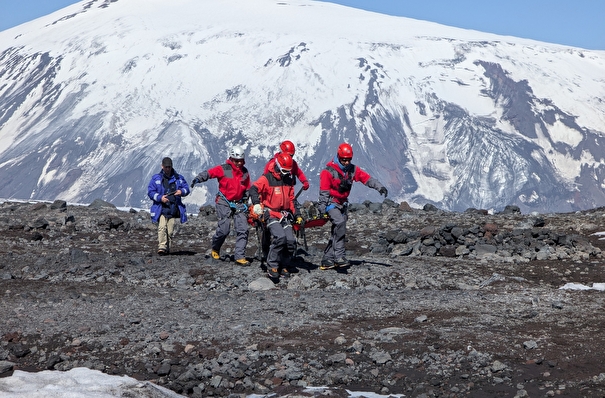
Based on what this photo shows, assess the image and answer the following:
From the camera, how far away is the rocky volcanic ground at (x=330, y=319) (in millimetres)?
8453

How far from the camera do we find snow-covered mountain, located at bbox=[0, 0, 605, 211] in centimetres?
10888

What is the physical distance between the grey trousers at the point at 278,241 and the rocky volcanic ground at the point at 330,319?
1.18 feet

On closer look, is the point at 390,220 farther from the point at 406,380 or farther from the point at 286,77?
the point at 286,77

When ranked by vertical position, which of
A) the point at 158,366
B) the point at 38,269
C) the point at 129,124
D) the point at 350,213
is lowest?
the point at 129,124

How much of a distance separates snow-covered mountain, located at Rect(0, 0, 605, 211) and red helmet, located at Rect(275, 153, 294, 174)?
91.6 m

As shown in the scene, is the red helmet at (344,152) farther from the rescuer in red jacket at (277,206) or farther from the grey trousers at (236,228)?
the grey trousers at (236,228)

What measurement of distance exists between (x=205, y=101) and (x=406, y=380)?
4130 inches

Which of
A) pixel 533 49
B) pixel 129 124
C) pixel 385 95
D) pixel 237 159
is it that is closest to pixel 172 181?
pixel 237 159

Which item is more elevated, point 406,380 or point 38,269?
point 406,380

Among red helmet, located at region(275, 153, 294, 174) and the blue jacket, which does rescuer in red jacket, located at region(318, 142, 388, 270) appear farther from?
the blue jacket

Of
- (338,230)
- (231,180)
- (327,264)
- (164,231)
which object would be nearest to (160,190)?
(164,231)

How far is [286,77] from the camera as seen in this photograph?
113 m

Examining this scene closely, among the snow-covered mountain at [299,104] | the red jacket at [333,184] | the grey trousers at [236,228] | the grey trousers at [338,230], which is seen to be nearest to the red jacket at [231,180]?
the grey trousers at [236,228]

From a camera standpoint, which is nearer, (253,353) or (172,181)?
(253,353)
